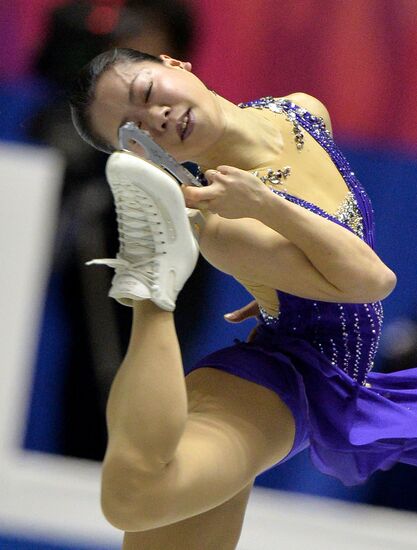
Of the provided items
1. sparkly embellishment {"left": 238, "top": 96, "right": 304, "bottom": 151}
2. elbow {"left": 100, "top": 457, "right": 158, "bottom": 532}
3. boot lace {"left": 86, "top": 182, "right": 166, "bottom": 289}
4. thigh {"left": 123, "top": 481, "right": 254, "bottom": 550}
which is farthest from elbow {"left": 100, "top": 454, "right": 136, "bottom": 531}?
sparkly embellishment {"left": 238, "top": 96, "right": 304, "bottom": 151}

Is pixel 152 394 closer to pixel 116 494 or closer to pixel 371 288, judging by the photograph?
pixel 116 494

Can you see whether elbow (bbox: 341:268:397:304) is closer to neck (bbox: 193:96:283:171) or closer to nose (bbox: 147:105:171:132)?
neck (bbox: 193:96:283:171)

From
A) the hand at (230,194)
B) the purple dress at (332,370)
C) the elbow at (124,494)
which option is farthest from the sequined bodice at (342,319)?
the elbow at (124,494)

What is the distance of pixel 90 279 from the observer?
147 inches

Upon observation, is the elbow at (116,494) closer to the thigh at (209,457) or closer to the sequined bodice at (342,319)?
the thigh at (209,457)

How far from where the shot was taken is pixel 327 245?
2057mm

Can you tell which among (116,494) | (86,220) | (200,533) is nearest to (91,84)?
(116,494)

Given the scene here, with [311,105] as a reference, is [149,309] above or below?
below

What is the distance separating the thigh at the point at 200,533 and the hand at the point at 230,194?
0.70m

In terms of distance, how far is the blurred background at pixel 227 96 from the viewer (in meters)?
3.68

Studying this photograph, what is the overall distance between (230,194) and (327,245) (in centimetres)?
22

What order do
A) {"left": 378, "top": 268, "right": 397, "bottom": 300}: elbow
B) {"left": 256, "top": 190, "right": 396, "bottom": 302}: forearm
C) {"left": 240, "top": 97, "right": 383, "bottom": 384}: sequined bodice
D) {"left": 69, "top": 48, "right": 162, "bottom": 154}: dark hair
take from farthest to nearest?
{"left": 240, "top": 97, "right": 383, "bottom": 384}: sequined bodice
{"left": 69, "top": 48, "right": 162, "bottom": 154}: dark hair
{"left": 378, "top": 268, "right": 397, "bottom": 300}: elbow
{"left": 256, "top": 190, "right": 396, "bottom": 302}: forearm

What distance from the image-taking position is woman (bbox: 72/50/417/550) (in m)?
1.98

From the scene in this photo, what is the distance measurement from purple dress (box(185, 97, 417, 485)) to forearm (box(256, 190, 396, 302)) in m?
0.18
